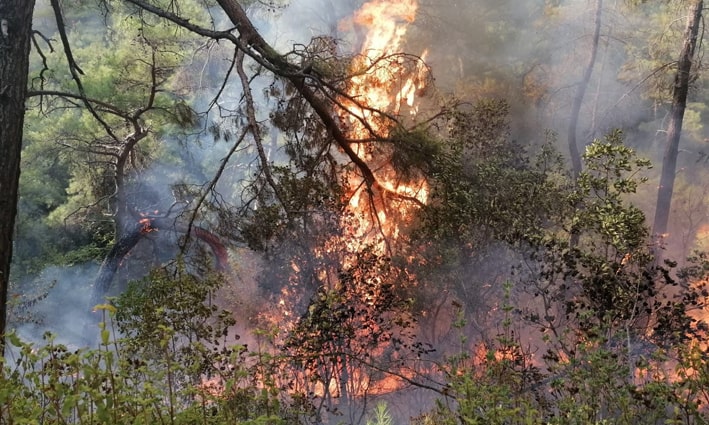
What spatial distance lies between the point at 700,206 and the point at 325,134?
15.4 meters

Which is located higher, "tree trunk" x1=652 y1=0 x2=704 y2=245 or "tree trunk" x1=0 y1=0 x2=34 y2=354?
"tree trunk" x1=652 y1=0 x2=704 y2=245

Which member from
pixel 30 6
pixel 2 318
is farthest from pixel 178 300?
pixel 30 6

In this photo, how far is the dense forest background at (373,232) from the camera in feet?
13.8

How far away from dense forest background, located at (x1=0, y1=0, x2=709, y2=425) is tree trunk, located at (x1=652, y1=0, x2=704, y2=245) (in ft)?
0.17

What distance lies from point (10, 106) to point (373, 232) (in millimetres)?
8813

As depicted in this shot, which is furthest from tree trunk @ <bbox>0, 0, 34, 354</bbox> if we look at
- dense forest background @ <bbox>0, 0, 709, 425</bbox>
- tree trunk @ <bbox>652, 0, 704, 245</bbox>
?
tree trunk @ <bbox>652, 0, 704, 245</bbox>

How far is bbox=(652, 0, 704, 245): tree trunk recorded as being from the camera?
10383mm

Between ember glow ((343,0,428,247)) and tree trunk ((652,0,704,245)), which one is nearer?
ember glow ((343,0,428,247))

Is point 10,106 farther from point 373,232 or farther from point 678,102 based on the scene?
point 678,102

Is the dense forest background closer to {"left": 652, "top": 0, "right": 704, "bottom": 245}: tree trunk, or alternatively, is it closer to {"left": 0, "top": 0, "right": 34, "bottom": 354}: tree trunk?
{"left": 652, "top": 0, "right": 704, "bottom": 245}: tree trunk

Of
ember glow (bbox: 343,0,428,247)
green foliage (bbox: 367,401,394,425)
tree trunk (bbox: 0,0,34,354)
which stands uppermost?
ember glow (bbox: 343,0,428,247)

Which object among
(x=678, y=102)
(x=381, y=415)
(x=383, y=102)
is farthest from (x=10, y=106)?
(x=678, y=102)

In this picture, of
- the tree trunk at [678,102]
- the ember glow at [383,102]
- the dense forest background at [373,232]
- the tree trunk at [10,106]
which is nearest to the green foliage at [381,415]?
the dense forest background at [373,232]

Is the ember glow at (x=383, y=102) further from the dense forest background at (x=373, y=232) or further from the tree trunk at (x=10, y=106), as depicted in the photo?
the tree trunk at (x=10, y=106)
